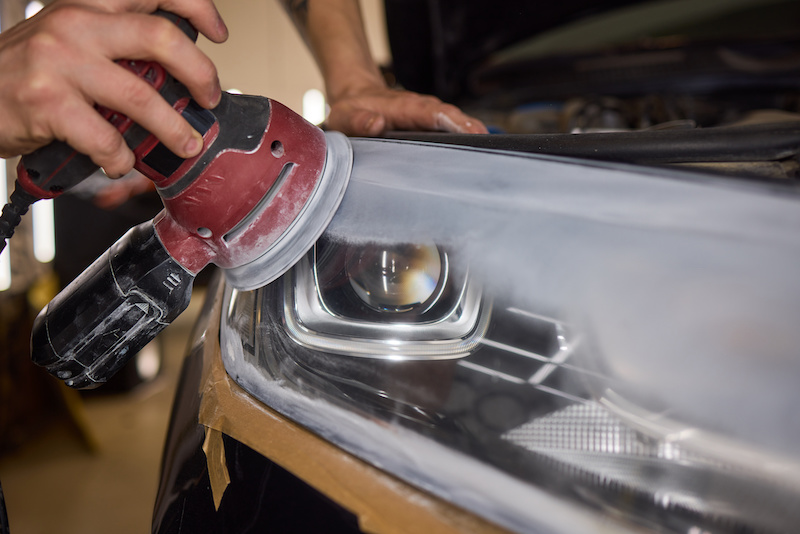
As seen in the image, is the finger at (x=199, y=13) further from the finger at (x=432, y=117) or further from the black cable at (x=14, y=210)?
the finger at (x=432, y=117)

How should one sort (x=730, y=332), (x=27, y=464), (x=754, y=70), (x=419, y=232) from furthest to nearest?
1. (x=27, y=464)
2. (x=754, y=70)
3. (x=419, y=232)
4. (x=730, y=332)

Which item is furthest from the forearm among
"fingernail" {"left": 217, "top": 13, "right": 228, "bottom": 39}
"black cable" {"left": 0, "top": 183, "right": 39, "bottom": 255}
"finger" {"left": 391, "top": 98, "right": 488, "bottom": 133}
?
"black cable" {"left": 0, "top": 183, "right": 39, "bottom": 255}

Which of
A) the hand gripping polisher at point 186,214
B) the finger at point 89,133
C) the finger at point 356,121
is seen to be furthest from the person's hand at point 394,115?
the finger at point 89,133

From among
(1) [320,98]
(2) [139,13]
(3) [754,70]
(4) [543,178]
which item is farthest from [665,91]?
(2) [139,13]

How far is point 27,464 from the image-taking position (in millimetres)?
1693

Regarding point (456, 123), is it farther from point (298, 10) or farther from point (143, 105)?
point (298, 10)

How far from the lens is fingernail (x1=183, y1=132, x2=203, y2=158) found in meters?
0.43

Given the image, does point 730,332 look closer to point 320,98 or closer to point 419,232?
point 419,232

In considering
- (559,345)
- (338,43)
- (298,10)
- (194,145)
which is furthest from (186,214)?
(298,10)

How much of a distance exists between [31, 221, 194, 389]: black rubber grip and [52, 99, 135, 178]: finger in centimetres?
10

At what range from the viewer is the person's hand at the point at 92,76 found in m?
0.39

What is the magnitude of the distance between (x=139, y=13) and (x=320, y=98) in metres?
0.73

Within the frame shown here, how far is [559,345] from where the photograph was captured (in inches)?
15.1

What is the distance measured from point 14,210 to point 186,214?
0.60 feet
